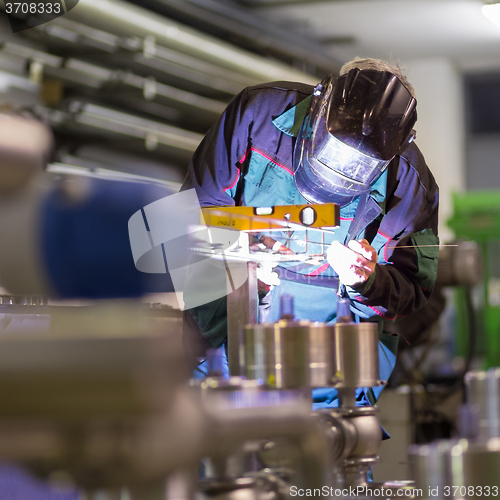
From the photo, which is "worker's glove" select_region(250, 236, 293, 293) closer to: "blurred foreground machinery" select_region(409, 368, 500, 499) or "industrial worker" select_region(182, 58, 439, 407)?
"industrial worker" select_region(182, 58, 439, 407)

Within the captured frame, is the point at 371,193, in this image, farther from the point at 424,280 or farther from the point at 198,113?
the point at 198,113

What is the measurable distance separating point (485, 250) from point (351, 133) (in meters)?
1.10

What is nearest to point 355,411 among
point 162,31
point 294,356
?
point 294,356

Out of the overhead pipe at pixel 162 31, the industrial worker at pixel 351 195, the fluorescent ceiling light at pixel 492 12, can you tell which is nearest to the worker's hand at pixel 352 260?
the industrial worker at pixel 351 195

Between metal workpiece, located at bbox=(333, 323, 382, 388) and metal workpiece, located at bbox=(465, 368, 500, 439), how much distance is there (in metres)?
1.55

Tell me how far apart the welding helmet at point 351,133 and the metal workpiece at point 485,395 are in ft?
5.07

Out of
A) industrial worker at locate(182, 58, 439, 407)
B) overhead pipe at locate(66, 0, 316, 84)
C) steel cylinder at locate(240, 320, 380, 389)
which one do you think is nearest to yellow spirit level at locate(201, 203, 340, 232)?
industrial worker at locate(182, 58, 439, 407)

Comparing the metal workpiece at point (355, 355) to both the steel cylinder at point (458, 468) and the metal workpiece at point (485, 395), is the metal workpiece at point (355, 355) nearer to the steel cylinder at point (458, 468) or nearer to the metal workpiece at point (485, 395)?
the steel cylinder at point (458, 468)

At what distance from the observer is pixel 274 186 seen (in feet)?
2.49

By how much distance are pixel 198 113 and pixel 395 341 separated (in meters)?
0.98

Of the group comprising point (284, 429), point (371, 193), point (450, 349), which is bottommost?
point (450, 349)

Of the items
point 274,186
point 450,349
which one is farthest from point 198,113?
point 450,349

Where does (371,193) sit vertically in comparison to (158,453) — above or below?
above

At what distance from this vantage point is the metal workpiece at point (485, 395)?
2023mm
